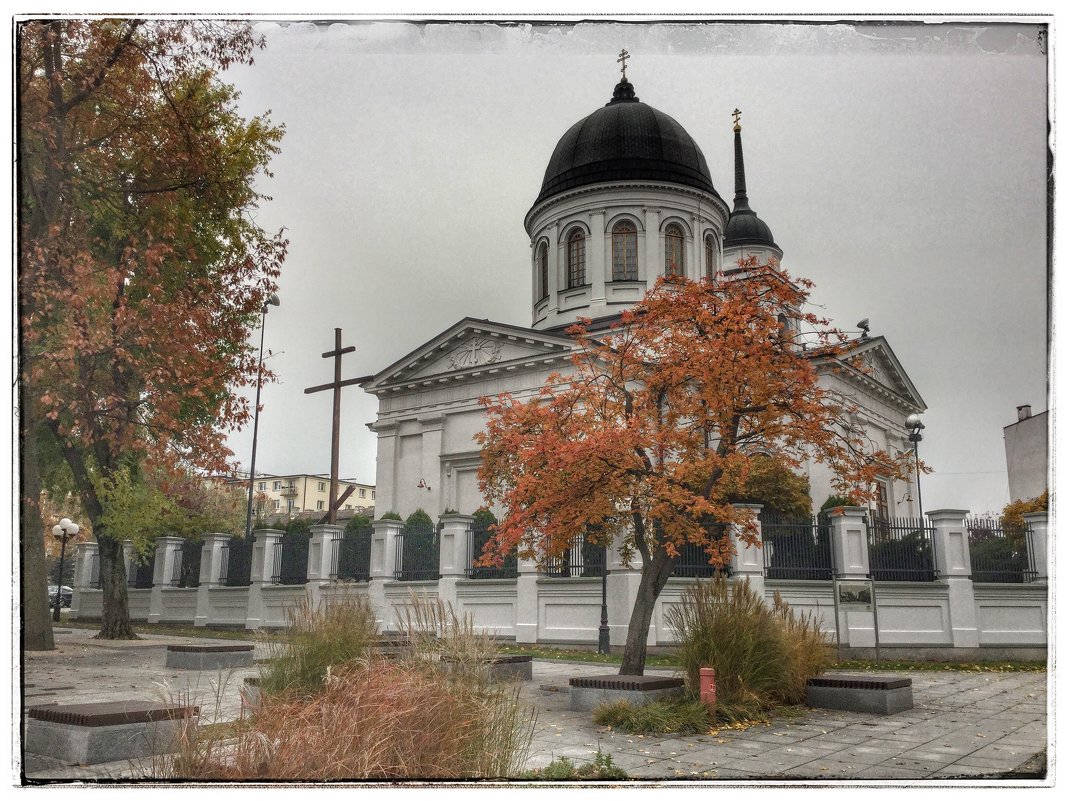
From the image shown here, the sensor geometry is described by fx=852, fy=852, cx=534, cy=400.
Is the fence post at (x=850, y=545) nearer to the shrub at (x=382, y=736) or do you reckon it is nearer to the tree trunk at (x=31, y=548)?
the shrub at (x=382, y=736)

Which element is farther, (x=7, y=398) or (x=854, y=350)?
(x=854, y=350)

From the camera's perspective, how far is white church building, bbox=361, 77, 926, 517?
22.1 metres

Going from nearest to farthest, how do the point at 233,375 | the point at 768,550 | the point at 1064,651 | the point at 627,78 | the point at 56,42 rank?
the point at 1064,651
the point at 56,42
the point at 627,78
the point at 233,375
the point at 768,550

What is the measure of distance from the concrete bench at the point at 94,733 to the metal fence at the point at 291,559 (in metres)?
13.2

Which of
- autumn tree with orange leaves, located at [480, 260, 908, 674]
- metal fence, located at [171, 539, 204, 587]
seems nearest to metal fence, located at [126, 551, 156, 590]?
metal fence, located at [171, 539, 204, 587]

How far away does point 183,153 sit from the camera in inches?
315

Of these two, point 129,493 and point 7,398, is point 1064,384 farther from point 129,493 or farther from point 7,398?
point 129,493

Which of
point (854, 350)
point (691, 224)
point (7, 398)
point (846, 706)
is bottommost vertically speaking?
point (846, 706)

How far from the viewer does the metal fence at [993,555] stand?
1252 cm

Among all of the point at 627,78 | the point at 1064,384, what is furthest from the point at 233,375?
the point at 1064,384

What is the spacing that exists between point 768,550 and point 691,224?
13053mm

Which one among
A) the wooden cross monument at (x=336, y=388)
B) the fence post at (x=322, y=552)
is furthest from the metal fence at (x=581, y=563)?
the fence post at (x=322, y=552)

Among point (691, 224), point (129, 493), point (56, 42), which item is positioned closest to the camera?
point (56, 42)

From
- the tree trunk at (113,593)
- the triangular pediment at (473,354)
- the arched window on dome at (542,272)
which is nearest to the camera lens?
the tree trunk at (113,593)
